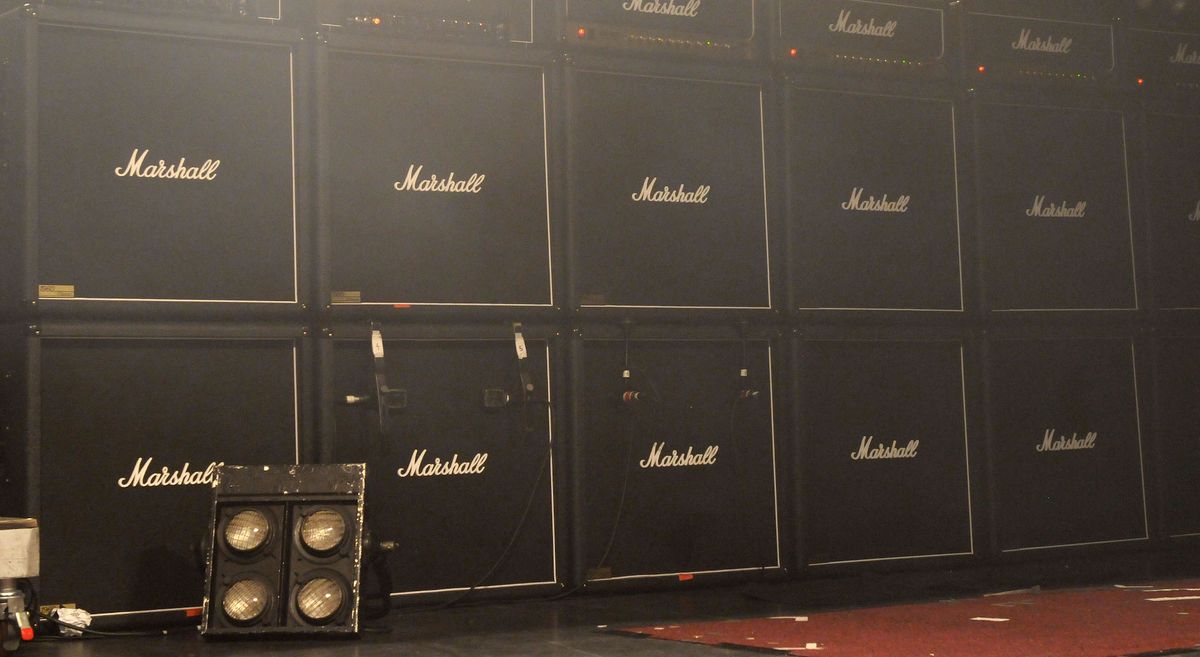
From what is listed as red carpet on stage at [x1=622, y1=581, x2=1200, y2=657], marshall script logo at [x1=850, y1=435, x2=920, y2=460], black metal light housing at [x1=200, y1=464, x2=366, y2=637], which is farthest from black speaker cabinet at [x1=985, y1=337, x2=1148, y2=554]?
black metal light housing at [x1=200, y1=464, x2=366, y2=637]

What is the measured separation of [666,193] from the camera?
5148 mm

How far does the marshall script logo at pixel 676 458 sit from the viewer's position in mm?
5070

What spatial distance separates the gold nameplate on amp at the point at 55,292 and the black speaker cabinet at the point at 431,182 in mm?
781

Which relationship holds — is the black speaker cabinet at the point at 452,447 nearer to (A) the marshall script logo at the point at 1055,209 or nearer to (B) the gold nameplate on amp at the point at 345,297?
(B) the gold nameplate on amp at the point at 345,297

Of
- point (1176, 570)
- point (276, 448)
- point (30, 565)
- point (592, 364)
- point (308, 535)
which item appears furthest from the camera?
point (1176, 570)

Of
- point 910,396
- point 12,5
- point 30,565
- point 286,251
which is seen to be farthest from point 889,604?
point 12,5

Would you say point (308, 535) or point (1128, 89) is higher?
point (1128, 89)

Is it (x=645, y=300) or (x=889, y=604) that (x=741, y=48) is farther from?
(x=889, y=604)

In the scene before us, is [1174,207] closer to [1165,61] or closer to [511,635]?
[1165,61]

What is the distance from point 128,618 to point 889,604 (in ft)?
7.89

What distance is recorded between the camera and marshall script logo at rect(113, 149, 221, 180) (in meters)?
4.41

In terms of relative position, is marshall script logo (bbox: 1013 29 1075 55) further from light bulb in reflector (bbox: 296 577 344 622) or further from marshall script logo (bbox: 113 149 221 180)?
light bulb in reflector (bbox: 296 577 344 622)

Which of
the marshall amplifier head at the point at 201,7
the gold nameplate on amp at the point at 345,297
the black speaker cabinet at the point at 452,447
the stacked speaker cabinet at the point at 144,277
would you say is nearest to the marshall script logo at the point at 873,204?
the black speaker cabinet at the point at 452,447

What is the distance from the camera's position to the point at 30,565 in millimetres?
3943
